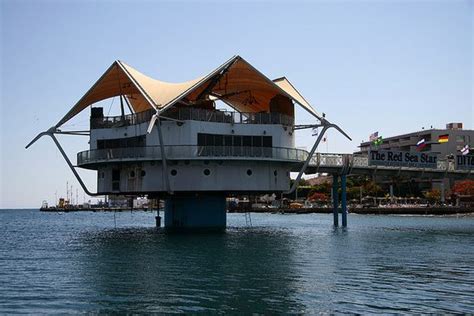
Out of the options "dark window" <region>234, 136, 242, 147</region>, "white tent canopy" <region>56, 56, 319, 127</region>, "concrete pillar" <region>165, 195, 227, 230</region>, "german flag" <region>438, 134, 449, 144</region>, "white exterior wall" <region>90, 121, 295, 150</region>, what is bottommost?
"concrete pillar" <region>165, 195, 227, 230</region>

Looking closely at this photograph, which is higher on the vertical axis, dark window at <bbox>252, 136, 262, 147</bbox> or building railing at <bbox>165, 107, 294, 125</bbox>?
building railing at <bbox>165, 107, 294, 125</bbox>

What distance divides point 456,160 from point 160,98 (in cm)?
4333

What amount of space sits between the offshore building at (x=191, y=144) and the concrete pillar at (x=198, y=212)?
101 mm

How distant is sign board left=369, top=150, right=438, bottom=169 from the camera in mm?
69438

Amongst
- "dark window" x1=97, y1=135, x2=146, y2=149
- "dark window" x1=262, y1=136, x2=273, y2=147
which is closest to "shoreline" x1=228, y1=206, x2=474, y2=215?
"dark window" x1=262, y1=136, x2=273, y2=147

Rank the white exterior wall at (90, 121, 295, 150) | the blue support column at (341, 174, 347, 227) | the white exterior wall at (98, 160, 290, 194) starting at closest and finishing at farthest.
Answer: the white exterior wall at (90, 121, 295, 150) → the white exterior wall at (98, 160, 290, 194) → the blue support column at (341, 174, 347, 227)

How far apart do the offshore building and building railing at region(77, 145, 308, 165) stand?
91mm

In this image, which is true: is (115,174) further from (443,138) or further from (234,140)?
(443,138)

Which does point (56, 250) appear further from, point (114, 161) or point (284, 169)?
point (284, 169)

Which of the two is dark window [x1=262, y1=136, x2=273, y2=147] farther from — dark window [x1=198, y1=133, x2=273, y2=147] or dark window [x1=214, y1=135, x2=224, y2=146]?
dark window [x1=214, y1=135, x2=224, y2=146]

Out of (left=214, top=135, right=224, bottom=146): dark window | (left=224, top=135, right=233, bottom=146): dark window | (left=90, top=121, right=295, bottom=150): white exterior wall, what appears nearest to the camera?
(left=90, top=121, right=295, bottom=150): white exterior wall

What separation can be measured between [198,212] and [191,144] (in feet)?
29.6

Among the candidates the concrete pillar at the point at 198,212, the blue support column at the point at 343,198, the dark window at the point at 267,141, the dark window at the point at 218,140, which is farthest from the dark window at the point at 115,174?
the blue support column at the point at 343,198

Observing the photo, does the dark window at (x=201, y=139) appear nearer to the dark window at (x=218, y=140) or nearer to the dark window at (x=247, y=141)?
the dark window at (x=218, y=140)
